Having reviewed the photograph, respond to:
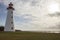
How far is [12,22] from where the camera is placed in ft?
102

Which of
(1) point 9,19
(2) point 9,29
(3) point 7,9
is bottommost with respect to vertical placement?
(2) point 9,29

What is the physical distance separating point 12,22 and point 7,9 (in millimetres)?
2601

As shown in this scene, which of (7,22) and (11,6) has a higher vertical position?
(11,6)

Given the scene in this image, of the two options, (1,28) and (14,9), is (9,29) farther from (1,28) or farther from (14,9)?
(1,28)

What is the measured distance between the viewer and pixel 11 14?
31.2m

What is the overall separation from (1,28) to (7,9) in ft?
58.0

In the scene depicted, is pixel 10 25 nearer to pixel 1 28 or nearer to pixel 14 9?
pixel 14 9

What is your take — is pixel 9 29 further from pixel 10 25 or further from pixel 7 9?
pixel 7 9

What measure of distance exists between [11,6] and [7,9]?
95cm

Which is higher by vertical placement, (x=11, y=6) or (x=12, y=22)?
(x=11, y=6)

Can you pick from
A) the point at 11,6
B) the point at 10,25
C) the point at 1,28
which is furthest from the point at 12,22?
the point at 1,28

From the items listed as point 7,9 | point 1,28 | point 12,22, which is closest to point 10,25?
point 12,22

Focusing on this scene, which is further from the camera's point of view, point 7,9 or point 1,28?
point 1,28

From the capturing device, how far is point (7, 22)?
3095 cm
